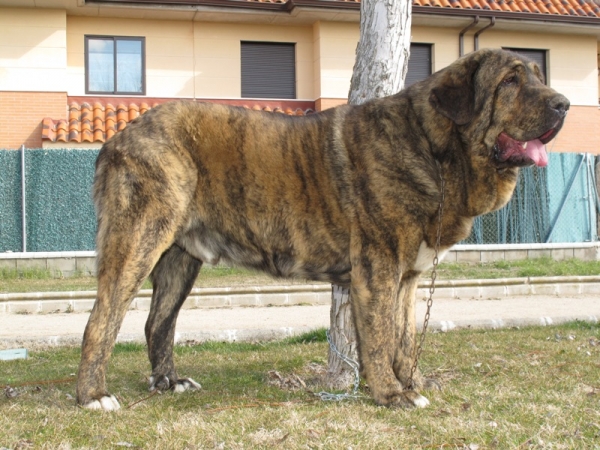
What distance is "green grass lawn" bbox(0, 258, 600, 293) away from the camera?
11.8 meters

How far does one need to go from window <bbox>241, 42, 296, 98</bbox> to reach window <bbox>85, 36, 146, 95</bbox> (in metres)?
2.51

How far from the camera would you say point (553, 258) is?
49.5 ft

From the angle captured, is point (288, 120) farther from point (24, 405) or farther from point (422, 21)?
point (422, 21)

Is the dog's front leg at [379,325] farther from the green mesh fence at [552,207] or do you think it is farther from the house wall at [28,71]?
the house wall at [28,71]

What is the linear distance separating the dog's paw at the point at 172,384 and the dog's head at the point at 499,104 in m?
2.52

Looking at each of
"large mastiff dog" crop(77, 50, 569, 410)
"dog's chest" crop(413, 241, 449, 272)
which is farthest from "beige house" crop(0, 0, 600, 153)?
"dog's chest" crop(413, 241, 449, 272)

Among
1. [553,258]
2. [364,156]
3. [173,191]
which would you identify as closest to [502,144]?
[364,156]

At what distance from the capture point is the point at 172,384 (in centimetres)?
509

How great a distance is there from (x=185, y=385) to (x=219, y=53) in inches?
528

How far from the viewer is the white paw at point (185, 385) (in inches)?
198

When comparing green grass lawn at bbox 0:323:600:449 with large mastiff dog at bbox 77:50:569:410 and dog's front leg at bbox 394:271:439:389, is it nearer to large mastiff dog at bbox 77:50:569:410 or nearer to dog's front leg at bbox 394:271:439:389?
dog's front leg at bbox 394:271:439:389

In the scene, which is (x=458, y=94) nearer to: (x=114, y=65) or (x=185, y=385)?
(x=185, y=385)

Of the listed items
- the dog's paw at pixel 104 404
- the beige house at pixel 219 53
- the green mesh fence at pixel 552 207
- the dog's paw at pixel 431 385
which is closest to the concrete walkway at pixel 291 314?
the dog's paw at pixel 431 385

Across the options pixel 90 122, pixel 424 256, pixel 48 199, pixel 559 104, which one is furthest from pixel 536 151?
pixel 90 122
